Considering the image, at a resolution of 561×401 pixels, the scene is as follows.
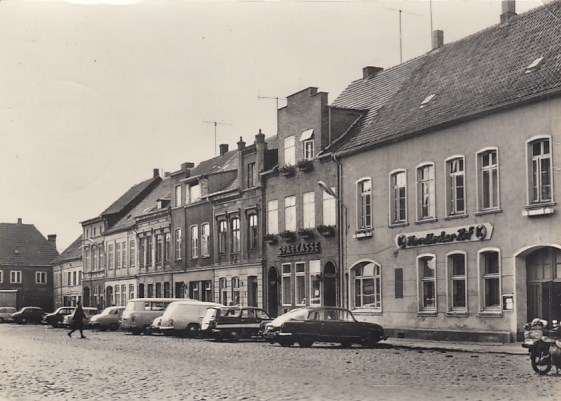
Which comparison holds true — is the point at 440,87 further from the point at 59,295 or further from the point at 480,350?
the point at 59,295

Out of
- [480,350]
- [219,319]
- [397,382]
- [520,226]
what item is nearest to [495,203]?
[520,226]

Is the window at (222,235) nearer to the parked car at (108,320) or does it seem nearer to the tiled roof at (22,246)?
the parked car at (108,320)

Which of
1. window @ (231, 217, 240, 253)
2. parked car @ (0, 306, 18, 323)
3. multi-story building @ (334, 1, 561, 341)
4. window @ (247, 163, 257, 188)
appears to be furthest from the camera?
parked car @ (0, 306, 18, 323)

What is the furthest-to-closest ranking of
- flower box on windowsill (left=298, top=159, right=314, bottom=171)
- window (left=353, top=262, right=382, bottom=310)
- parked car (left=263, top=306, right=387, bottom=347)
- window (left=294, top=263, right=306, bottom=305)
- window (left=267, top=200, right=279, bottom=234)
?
1. window (left=267, top=200, right=279, bottom=234)
2. window (left=294, top=263, right=306, bottom=305)
3. flower box on windowsill (left=298, top=159, right=314, bottom=171)
4. window (left=353, top=262, right=382, bottom=310)
5. parked car (left=263, top=306, right=387, bottom=347)

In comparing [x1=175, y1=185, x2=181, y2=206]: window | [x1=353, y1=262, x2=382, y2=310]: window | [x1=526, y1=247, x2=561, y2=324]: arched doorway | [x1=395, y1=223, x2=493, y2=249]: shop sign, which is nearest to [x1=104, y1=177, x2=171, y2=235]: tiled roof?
[x1=175, y1=185, x2=181, y2=206]: window

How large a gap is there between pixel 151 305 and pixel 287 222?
7.83 metres

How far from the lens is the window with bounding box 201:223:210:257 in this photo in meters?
52.8

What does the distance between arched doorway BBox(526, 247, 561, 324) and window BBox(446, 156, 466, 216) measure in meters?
3.48

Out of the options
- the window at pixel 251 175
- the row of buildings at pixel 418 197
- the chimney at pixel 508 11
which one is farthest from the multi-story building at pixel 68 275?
the chimney at pixel 508 11

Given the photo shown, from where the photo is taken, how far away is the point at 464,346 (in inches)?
Result: 1061

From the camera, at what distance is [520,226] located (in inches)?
1066

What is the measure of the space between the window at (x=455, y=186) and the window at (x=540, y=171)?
3300 millimetres

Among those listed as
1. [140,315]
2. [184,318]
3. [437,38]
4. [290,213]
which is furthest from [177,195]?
[437,38]

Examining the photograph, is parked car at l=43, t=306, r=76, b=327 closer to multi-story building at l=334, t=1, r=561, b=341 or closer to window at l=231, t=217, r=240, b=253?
window at l=231, t=217, r=240, b=253
